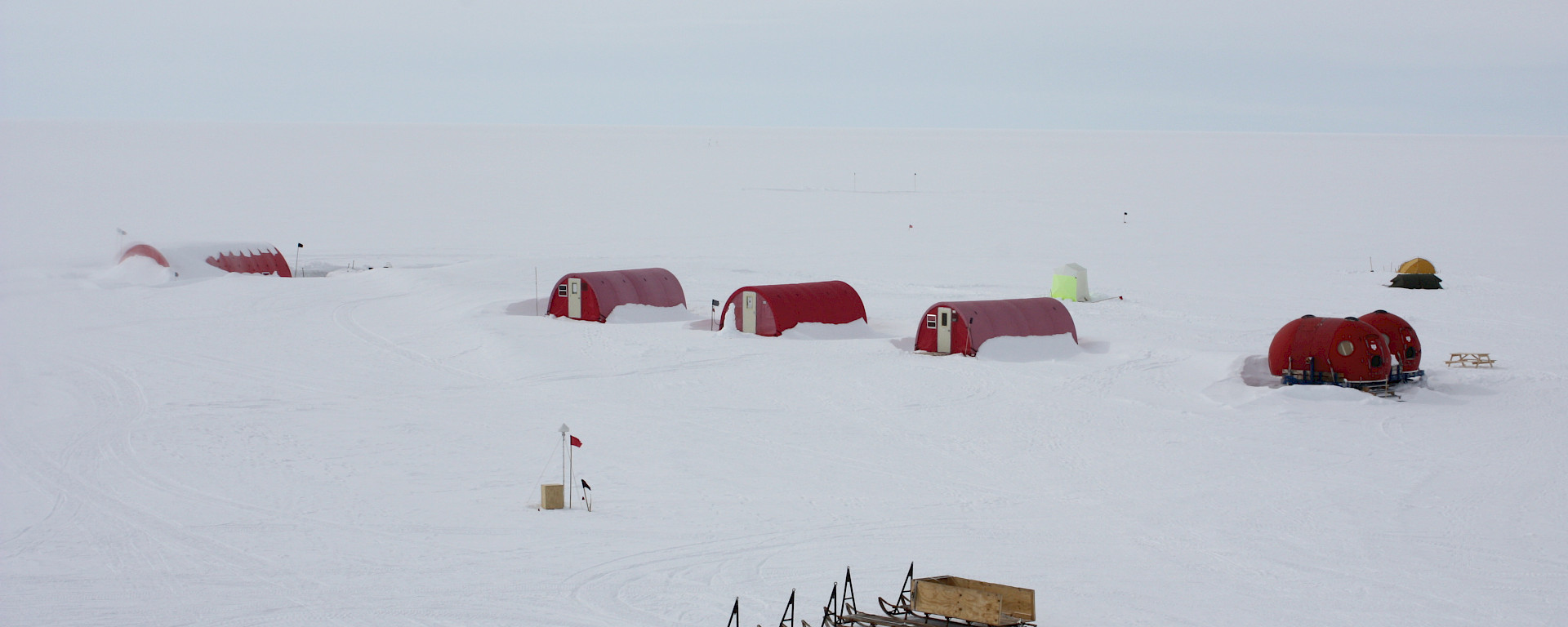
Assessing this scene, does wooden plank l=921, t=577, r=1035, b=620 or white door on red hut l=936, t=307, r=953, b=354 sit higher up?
white door on red hut l=936, t=307, r=953, b=354

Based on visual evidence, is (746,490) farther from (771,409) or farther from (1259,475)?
(1259,475)

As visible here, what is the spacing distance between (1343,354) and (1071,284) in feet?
46.6

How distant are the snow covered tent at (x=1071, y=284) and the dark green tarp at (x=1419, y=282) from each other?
36.9 feet

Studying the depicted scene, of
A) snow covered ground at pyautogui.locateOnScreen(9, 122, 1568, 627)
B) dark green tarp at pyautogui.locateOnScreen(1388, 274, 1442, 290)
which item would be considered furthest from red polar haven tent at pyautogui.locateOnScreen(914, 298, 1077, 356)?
dark green tarp at pyautogui.locateOnScreen(1388, 274, 1442, 290)

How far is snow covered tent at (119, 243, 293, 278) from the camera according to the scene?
41.3m

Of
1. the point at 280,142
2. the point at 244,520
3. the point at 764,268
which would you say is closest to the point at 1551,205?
the point at 764,268

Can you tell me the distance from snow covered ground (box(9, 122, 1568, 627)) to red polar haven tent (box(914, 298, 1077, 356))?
0.57m

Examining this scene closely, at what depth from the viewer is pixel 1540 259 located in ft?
161

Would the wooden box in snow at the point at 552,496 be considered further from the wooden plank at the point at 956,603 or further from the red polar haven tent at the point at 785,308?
the red polar haven tent at the point at 785,308

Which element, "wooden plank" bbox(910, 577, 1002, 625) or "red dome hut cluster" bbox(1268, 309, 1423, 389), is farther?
"red dome hut cluster" bbox(1268, 309, 1423, 389)

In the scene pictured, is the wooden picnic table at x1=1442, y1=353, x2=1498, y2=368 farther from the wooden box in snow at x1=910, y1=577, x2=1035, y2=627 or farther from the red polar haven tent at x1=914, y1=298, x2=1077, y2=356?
the wooden box in snow at x1=910, y1=577, x2=1035, y2=627

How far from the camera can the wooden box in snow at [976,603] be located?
38.0ft

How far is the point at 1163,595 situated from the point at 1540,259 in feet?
146

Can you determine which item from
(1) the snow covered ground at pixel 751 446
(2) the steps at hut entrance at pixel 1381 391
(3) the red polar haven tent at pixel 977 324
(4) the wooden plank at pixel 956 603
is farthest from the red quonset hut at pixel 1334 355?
(4) the wooden plank at pixel 956 603
